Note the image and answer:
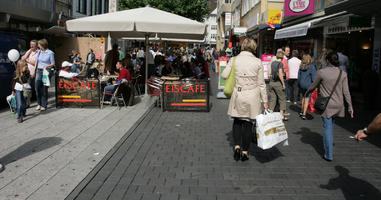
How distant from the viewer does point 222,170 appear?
17.4ft

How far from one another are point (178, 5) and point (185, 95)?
105 ft

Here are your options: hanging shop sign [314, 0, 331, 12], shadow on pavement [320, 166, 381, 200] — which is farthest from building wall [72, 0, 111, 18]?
shadow on pavement [320, 166, 381, 200]

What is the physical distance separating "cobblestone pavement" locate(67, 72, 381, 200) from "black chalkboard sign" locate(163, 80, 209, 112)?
220 cm

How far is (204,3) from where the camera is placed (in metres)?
43.2

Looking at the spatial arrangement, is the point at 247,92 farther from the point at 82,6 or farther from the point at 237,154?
the point at 82,6

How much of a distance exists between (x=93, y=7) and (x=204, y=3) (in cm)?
1362

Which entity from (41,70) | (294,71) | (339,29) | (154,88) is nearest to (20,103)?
(41,70)

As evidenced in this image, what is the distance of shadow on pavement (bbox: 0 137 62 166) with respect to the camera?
223 inches

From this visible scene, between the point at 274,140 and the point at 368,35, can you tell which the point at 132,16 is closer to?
the point at 274,140

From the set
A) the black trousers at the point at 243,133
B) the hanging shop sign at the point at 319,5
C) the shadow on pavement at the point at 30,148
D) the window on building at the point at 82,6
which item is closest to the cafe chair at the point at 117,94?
the shadow on pavement at the point at 30,148

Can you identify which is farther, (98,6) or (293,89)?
(98,6)

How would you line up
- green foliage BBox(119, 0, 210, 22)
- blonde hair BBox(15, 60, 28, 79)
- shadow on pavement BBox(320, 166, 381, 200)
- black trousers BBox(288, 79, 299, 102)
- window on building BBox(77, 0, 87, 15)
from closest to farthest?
1. shadow on pavement BBox(320, 166, 381, 200)
2. blonde hair BBox(15, 60, 28, 79)
3. black trousers BBox(288, 79, 299, 102)
4. window on building BBox(77, 0, 87, 15)
5. green foliage BBox(119, 0, 210, 22)

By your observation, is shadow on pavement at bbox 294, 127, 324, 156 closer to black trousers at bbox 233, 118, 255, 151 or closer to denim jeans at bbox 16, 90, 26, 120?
black trousers at bbox 233, 118, 255, 151

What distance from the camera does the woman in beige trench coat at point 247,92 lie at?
5523 millimetres
